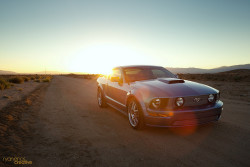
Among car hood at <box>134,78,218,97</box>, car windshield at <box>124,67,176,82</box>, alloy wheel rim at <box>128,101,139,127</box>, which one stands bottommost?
alloy wheel rim at <box>128,101,139,127</box>

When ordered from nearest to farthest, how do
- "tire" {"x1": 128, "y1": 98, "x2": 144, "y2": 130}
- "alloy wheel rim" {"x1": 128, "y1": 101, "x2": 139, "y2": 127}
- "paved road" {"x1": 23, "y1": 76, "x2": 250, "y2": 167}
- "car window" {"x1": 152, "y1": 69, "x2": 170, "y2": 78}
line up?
1. "paved road" {"x1": 23, "y1": 76, "x2": 250, "y2": 167}
2. "tire" {"x1": 128, "y1": 98, "x2": 144, "y2": 130}
3. "alloy wheel rim" {"x1": 128, "y1": 101, "x2": 139, "y2": 127}
4. "car window" {"x1": 152, "y1": 69, "x2": 170, "y2": 78}

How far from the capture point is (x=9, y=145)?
133 inches

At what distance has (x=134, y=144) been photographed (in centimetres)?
348

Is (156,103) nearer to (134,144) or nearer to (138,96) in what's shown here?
(138,96)

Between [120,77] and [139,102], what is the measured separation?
5.01 ft

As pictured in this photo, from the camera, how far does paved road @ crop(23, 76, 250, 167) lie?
2.83 metres

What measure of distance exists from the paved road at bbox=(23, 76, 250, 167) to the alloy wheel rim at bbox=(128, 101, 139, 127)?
0.68ft

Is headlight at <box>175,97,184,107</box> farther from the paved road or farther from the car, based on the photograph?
the paved road

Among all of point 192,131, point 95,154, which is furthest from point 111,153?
point 192,131

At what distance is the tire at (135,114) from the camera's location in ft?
13.4

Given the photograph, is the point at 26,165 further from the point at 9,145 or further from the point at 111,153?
the point at 111,153

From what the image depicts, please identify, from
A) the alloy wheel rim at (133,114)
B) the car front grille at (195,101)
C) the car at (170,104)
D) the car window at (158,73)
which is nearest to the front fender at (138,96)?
the car at (170,104)

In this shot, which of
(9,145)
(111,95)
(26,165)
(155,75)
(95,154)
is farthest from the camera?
(111,95)

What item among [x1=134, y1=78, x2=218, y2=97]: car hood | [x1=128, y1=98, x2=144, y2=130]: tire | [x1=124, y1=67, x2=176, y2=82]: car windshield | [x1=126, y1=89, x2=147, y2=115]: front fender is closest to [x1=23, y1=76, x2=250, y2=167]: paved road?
[x1=128, y1=98, x2=144, y2=130]: tire
